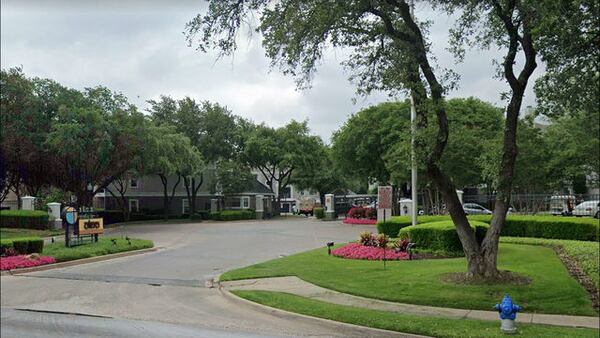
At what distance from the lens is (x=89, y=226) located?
20.3 metres

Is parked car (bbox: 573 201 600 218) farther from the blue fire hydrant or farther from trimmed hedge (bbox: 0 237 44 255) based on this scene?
trimmed hedge (bbox: 0 237 44 255)

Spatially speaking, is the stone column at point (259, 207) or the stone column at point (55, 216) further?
the stone column at point (259, 207)

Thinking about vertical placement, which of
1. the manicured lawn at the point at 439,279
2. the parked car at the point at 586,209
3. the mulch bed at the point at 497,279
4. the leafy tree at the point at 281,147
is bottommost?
the manicured lawn at the point at 439,279

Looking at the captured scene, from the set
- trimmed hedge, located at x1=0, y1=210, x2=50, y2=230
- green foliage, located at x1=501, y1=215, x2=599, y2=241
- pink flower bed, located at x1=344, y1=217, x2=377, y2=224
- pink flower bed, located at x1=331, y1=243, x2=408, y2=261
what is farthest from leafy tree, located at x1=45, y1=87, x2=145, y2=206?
green foliage, located at x1=501, y1=215, x2=599, y2=241

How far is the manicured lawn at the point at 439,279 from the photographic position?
10648 millimetres

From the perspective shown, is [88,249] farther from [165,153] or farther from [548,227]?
[165,153]

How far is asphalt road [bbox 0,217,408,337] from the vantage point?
835cm

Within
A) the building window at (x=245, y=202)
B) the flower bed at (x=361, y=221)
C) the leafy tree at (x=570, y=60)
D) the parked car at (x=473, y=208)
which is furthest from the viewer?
the building window at (x=245, y=202)

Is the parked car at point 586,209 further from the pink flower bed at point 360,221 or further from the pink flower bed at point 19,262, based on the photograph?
the pink flower bed at point 19,262

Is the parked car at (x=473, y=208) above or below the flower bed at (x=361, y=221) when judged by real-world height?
above

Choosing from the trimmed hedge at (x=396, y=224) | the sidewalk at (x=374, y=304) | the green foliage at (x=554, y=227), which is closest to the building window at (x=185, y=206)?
the trimmed hedge at (x=396, y=224)

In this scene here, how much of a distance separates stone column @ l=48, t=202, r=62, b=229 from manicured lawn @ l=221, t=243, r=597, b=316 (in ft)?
59.1

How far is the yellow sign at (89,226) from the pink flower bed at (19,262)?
3.65 m

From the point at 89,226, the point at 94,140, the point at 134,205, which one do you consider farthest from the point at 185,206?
the point at 89,226
